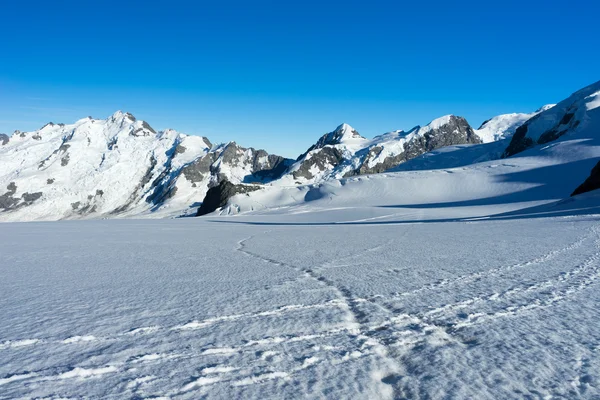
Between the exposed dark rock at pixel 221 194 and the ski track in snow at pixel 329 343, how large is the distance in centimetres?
8218

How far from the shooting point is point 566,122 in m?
82.9

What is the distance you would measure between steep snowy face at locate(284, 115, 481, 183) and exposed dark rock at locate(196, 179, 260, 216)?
76921mm

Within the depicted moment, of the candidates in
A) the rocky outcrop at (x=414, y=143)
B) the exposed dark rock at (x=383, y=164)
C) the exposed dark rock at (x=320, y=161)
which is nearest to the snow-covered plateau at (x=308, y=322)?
the rocky outcrop at (x=414, y=143)

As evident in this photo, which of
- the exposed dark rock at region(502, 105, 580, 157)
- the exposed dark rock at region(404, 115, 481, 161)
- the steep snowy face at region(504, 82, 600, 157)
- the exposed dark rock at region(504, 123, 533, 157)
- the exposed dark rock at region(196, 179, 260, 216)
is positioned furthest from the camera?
the exposed dark rock at region(404, 115, 481, 161)

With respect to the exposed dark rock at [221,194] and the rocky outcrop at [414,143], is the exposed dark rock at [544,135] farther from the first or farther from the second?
the exposed dark rock at [221,194]

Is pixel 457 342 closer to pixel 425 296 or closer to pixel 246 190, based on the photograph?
pixel 425 296

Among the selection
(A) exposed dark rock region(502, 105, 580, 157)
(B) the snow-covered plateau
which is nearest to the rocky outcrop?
(A) exposed dark rock region(502, 105, 580, 157)

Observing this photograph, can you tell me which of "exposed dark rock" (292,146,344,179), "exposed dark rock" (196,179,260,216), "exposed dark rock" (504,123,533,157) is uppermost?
"exposed dark rock" (292,146,344,179)

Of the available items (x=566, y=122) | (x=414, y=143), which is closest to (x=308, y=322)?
(x=566, y=122)

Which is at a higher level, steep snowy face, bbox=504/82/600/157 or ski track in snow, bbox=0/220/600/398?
steep snowy face, bbox=504/82/600/157

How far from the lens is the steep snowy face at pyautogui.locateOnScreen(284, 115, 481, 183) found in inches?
6575

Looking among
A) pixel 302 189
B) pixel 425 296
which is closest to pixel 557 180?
pixel 302 189

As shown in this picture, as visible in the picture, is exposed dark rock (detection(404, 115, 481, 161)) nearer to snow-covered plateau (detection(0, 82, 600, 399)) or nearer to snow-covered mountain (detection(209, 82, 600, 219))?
snow-covered mountain (detection(209, 82, 600, 219))

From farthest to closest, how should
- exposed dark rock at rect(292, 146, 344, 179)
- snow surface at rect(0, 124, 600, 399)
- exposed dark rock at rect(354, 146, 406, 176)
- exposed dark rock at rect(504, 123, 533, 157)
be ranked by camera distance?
exposed dark rock at rect(292, 146, 344, 179)
exposed dark rock at rect(354, 146, 406, 176)
exposed dark rock at rect(504, 123, 533, 157)
snow surface at rect(0, 124, 600, 399)
